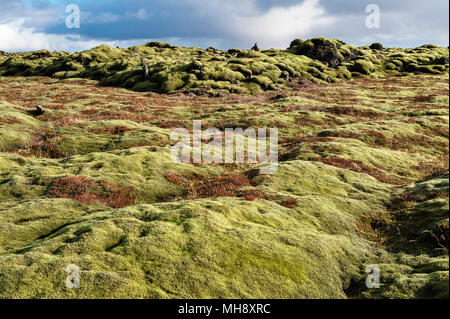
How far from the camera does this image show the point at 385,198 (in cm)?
1989

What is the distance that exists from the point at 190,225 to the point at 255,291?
4406mm

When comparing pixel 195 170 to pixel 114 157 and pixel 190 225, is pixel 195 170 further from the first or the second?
pixel 190 225

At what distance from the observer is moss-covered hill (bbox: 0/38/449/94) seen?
319 feet
